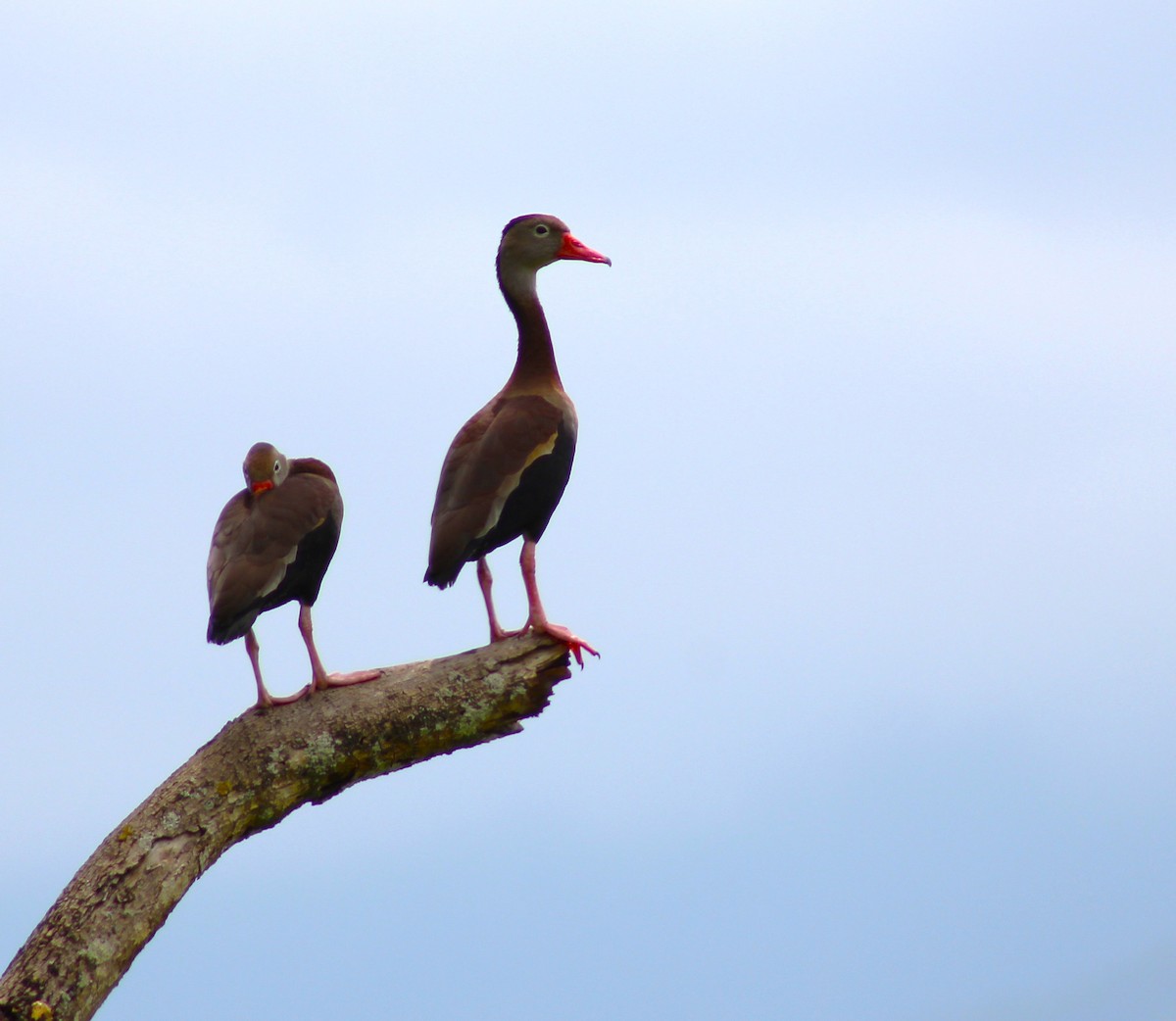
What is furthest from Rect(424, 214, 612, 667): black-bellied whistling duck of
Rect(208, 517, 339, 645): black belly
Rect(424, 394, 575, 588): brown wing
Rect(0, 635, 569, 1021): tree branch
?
Rect(208, 517, 339, 645): black belly

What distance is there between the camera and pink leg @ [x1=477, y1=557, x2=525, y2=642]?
7.41m

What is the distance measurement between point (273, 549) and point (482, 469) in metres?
1.15

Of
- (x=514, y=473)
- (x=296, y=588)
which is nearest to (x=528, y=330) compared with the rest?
(x=514, y=473)

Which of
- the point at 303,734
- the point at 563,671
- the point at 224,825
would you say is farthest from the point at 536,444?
the point at 224,825

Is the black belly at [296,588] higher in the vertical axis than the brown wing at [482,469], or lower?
lower

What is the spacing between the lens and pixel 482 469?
7402mm

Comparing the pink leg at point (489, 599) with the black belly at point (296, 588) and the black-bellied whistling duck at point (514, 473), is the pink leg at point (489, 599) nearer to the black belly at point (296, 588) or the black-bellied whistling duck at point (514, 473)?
the black-bellied whistling duck at point (514, 473)

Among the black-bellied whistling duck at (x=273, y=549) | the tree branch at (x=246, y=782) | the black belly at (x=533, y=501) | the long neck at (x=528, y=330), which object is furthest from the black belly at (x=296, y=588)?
the long neck at (x=528, y=330)

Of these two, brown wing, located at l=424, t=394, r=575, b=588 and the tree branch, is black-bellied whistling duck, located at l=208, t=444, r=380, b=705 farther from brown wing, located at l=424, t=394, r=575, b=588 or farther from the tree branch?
brown wing, located at l=424, t=394, r=575, b=588

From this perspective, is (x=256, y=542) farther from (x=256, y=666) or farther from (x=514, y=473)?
(x=514, y=473)

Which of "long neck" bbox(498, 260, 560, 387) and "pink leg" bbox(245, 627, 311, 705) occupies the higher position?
"long neck" bbox(498, 260, 560, 387)

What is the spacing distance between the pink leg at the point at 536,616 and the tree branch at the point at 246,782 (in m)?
0.06

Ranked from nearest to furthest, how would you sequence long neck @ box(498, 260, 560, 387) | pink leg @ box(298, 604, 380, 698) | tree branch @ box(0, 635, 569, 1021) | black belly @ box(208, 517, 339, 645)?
tree branch @ box(0, 635, 569, 1021), black belly @ box(208, 517, 339, 645), pink leg @ box(298, 604, 380, 698), long neck @ box(498, 260, 560, 387)

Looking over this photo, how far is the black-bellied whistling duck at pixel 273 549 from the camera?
662 cm
